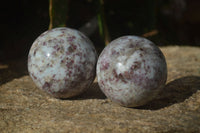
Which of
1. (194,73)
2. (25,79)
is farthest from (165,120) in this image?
(25,79)

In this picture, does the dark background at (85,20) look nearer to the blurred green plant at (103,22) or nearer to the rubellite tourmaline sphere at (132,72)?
the blurred green plant at (103,22)

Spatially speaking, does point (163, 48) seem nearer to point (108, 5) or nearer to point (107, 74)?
point (108, 5)

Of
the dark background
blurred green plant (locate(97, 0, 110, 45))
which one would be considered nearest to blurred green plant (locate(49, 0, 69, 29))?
blurred green plant (locate(97, 0, 110, 45))

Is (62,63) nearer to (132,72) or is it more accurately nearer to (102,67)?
(102,67)

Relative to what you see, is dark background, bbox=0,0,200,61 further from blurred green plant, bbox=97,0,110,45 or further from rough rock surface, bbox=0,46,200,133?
rough rock surface, bbox=0,46,200,133

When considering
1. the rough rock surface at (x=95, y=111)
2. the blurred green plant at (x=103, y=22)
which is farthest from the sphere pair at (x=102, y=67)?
the blurred green plant at (x=103, y=22)

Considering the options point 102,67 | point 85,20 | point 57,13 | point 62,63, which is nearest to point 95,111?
point 102,67
